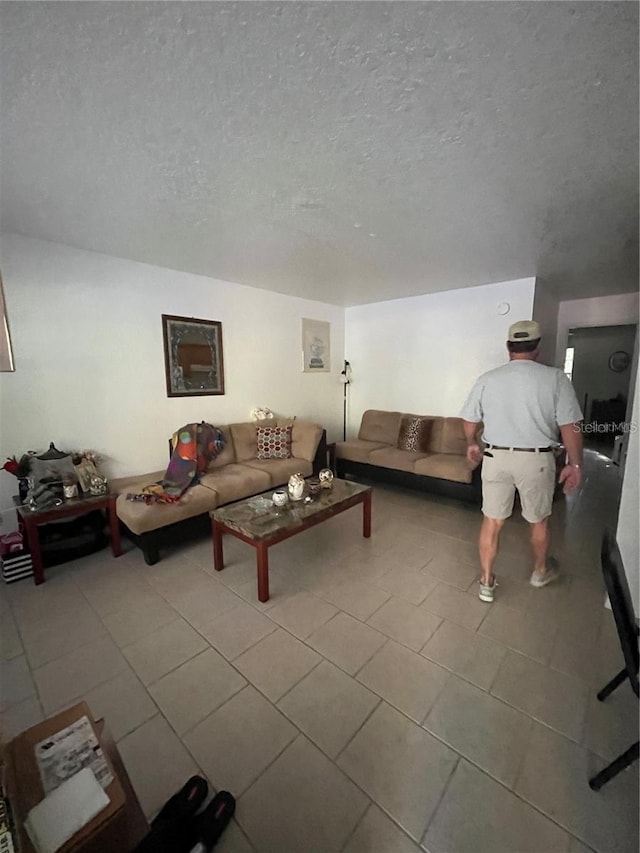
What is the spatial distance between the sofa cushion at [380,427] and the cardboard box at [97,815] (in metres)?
3.88

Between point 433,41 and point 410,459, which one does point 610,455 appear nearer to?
point 410,459

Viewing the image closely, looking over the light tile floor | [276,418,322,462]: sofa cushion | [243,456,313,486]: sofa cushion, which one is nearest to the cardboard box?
the light tile floor

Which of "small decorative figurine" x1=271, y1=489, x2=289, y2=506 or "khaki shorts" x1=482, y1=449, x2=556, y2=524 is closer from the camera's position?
"khaki shorts" x1=482, y1=449, x2=556, y2=524

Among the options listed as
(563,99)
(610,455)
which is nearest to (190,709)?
(563,99)

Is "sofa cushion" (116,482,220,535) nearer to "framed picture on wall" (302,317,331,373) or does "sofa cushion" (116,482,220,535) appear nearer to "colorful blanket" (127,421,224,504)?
"colorful blanket" (127,421,224,504)

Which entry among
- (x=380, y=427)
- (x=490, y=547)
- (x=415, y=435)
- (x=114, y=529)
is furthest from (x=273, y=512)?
(x=380, y=427)

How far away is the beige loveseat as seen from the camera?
3.42m

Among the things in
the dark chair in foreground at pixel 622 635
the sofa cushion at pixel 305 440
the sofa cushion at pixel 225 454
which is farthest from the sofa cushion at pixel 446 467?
the dark chair in foreground at pixel 622 635

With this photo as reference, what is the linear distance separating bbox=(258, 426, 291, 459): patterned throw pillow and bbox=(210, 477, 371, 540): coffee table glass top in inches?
43.9

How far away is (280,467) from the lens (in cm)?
349

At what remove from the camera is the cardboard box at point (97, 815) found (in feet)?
2.21

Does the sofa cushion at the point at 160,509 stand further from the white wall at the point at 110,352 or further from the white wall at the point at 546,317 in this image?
the white wall at the point at 546,317

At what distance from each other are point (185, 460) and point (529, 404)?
273 cm

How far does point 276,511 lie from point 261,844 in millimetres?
1543
